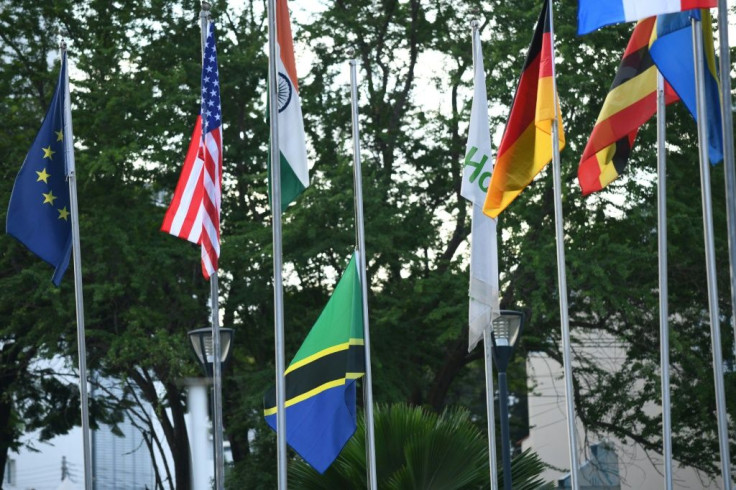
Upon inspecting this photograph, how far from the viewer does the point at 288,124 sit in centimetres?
1185

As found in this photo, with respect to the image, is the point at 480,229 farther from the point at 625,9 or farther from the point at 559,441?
the point at 559,441

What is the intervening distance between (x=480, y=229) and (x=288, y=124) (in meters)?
2.25

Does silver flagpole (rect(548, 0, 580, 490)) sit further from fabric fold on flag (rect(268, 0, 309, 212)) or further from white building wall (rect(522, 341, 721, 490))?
white building wall (rect(522, 341, 721, 490))

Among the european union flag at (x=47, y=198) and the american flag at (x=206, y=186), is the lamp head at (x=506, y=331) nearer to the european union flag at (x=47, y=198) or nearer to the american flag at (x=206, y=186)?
the american flag at (x=206, y=186)

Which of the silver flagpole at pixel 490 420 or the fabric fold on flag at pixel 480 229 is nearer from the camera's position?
the silver flagpole at pixel 490 420

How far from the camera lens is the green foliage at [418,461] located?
1225cm

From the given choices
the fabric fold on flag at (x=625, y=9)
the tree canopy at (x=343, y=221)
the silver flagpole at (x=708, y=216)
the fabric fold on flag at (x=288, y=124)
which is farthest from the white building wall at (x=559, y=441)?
the fabric fold on flag at (x=625, y=9)

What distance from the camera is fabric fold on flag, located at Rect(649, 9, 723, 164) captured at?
32.6 feet

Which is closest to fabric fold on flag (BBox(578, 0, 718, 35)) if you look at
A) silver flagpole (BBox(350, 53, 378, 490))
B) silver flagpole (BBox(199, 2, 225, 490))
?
silver flagpole (BBox(350, 53, 378, 490))

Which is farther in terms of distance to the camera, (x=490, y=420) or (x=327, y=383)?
(x=490, y=420)

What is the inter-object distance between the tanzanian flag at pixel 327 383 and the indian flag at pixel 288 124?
3.27ft

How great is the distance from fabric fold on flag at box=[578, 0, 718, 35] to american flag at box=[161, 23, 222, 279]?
4783 mm

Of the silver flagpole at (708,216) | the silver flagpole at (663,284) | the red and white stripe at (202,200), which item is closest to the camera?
the silver flagpole at (708,216)

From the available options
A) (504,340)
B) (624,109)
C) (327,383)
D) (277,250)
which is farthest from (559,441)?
(277,250)
